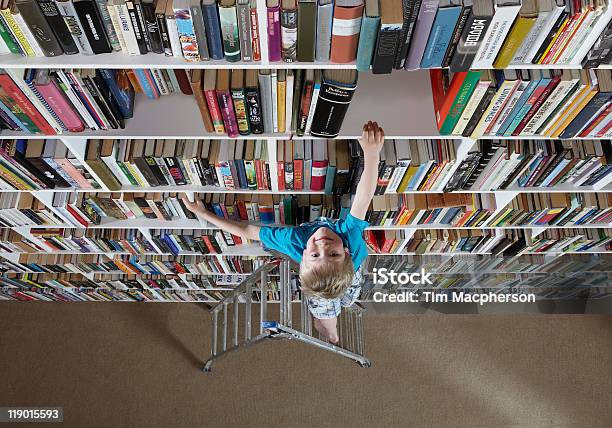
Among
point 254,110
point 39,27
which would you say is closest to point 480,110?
point 254,110

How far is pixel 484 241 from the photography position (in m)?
2.39

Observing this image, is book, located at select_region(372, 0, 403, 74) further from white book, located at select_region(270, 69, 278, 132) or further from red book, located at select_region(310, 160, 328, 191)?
red book, located at select_region(310, 160, 328, 191)

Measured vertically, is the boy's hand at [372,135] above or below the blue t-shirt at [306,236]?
above

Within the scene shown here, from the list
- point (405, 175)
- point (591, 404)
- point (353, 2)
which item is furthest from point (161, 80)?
point (591, 404)

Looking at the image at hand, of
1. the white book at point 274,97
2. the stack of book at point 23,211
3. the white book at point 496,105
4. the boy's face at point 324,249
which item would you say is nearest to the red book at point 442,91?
the white book at point 496,105

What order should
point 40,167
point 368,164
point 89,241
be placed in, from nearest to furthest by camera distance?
point 368,164 → point 40,167 → point 89,241

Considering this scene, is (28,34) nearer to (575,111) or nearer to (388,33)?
(388,33)

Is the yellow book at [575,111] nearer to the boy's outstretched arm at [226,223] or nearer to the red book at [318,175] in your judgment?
the red book at [318,175]

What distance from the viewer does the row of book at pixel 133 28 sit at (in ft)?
3.30

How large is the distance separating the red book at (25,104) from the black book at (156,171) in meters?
0.29

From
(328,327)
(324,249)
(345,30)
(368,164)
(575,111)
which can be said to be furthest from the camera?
(328,327)

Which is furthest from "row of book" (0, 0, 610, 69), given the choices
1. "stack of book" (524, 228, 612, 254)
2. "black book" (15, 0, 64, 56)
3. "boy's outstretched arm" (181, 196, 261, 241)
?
"stack of book" (524, 228, 612, 254)

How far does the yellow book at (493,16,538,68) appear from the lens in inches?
40.4

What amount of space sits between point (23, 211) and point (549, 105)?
1.94m
